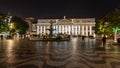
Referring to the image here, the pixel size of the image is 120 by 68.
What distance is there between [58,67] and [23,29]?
109 meters

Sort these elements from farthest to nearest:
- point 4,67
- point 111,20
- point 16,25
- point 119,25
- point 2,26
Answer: point 16,25
point 2,26
point 111,20
point 119,25
point 4,67

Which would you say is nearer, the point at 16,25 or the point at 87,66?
the point at 87,66

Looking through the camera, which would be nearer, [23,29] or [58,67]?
[58,67]

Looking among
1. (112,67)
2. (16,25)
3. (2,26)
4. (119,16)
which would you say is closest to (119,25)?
(119,16)

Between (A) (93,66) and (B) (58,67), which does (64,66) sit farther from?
(A) (93,66)

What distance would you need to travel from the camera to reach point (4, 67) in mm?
14391

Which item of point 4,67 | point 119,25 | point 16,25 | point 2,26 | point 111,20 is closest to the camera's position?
point 4,67

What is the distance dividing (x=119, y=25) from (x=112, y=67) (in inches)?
1456

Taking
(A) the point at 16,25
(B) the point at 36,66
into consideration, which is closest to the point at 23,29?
(A) the point at 16,25

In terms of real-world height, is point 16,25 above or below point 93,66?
above

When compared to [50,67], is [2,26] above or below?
above

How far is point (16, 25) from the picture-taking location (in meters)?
116

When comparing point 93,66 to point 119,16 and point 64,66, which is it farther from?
point 119,16

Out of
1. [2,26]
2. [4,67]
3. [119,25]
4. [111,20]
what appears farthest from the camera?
[2,26]
